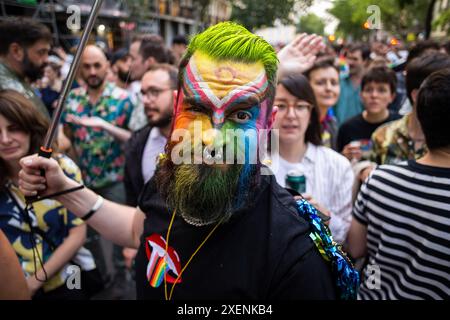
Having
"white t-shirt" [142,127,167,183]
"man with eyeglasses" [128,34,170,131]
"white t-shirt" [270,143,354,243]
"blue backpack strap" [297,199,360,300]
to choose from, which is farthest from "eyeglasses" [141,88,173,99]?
"blue backpack strap" [297,199,360,300]

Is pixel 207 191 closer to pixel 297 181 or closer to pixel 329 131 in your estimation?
pixel 297 181

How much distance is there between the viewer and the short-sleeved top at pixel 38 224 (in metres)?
1.97

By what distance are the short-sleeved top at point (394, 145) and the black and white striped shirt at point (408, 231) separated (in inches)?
33.2

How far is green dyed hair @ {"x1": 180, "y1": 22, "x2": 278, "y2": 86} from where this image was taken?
47.1 inches

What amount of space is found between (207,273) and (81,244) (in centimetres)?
134

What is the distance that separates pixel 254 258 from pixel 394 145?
182 centimetres

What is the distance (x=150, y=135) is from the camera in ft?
8.88

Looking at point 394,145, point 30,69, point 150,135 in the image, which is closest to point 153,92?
point 150,135

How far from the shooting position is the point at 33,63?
343 cm

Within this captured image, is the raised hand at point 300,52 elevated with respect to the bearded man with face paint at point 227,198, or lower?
elevated

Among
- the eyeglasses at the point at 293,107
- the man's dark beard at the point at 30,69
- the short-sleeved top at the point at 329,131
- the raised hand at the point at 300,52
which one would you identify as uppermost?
the raised hand at the point at 300,52

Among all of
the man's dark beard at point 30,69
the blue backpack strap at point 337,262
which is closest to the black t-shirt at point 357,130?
the blue backpack strap at point 337,262

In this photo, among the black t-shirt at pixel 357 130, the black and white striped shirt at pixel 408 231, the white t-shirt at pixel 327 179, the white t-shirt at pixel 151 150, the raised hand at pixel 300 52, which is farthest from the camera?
the black t-shirt at pixel 357 130

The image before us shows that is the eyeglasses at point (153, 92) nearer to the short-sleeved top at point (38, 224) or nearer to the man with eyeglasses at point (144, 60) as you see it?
the man with eyeglasses at point (144, 60)
